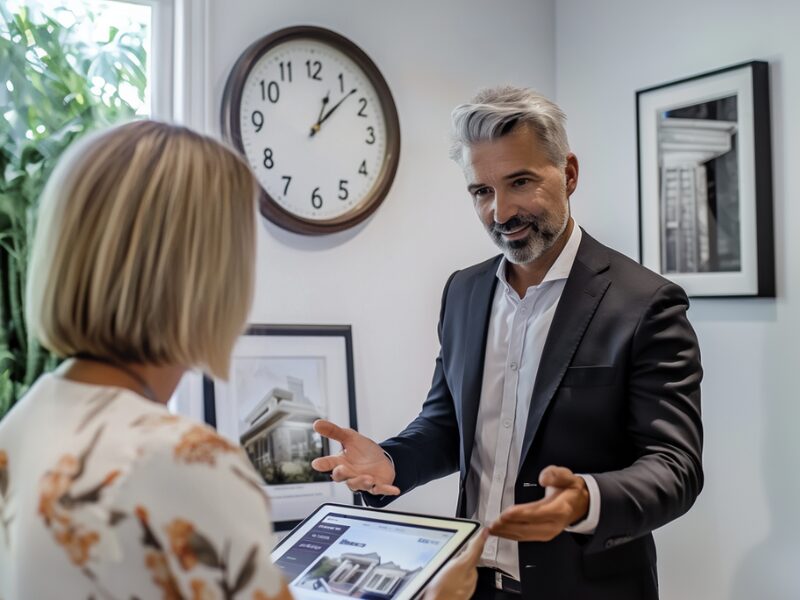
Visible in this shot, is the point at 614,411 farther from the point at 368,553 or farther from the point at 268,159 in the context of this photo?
the point at 268,159

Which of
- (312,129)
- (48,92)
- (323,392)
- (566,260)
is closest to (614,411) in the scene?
(566,260)

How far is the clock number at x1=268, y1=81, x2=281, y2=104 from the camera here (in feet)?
7.87

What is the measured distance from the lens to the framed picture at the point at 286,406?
2295mm

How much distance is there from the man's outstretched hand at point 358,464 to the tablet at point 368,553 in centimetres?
13

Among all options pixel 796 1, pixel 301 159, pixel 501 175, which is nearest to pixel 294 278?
pixel 301 159

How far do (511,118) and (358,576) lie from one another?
0.92m

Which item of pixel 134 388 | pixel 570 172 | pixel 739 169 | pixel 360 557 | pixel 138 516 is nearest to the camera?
pixel 138 516

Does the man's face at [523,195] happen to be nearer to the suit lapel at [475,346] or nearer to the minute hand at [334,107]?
the suit lapel at [475,346]

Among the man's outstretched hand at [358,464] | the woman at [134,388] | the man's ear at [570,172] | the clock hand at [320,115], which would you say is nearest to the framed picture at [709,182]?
the man's ear at [570,172]

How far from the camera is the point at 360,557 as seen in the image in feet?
4.35

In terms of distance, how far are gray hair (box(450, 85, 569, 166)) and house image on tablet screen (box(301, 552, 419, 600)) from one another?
86cm

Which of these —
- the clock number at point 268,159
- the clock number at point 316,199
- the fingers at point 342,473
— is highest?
the clock number at point 268,159

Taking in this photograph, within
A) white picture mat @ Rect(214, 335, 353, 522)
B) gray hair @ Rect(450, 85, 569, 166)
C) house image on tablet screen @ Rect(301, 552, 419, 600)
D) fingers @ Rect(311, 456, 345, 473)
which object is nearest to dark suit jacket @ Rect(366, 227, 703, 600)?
fingers @ Rect(311, 456, 345, 473)

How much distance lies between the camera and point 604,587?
5.06 feet
